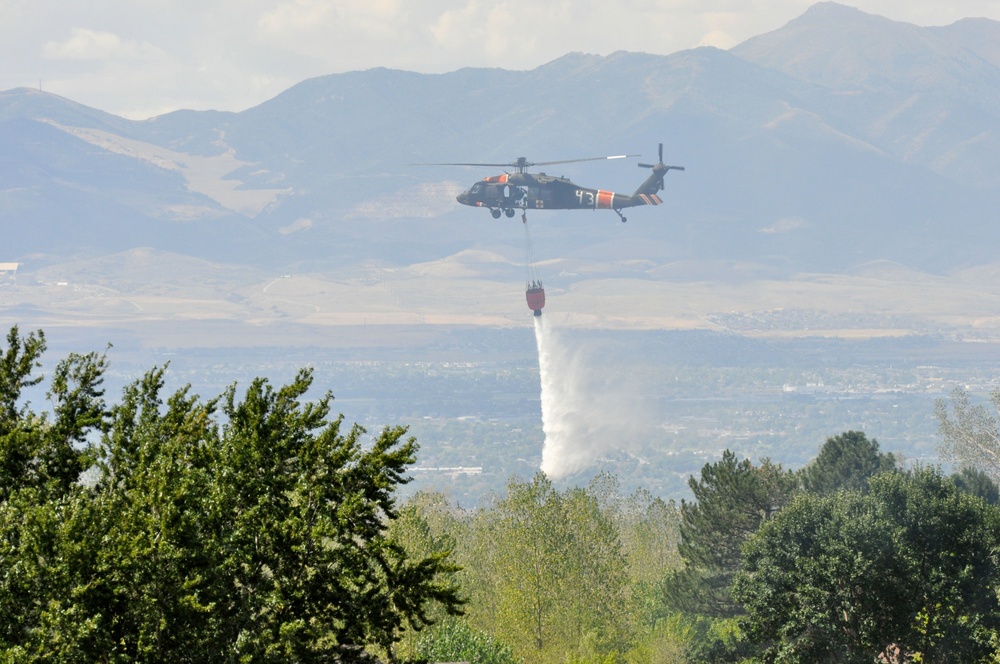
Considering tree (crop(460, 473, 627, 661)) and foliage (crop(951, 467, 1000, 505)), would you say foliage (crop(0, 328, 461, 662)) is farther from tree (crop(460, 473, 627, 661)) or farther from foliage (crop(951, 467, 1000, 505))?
foliage (crop(951, 467, 1000, 505))

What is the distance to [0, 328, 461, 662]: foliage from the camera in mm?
28844

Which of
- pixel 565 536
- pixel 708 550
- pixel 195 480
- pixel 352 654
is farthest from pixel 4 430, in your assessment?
pixel 708 550

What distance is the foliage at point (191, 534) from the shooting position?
94.6ft

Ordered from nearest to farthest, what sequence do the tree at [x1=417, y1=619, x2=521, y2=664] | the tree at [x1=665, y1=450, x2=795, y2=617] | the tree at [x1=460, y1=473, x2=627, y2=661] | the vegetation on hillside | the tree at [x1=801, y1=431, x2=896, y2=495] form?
the vegetation on hillside → the tree at [x1=417, y1=619, x2=521, y2=664] → the tree at [x1=460, y1=473, x2=627, y2=661] → the tree at [x1=665, y1=450, x2=795, y2=617] → the tree at [x1=801, y1=431, x2=896, y2=495]

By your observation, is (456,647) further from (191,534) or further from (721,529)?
(191,534)

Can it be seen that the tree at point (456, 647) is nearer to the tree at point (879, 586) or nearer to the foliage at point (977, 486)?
the tree at point (879, 586)

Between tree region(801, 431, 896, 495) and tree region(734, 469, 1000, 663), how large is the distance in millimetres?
32203

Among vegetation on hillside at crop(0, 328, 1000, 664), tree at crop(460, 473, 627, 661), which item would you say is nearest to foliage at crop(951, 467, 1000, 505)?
tree at crop(460, 473, 627, 661)

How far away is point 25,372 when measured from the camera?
38031mm

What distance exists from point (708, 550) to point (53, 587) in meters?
67.8

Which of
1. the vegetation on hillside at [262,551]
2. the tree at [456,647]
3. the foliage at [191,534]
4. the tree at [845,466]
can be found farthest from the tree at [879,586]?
the tree at [845,466]

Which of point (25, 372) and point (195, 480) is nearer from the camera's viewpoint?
point (195, 480)

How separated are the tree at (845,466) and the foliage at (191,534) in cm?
6569

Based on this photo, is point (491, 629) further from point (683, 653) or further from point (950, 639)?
point (950, 639)
